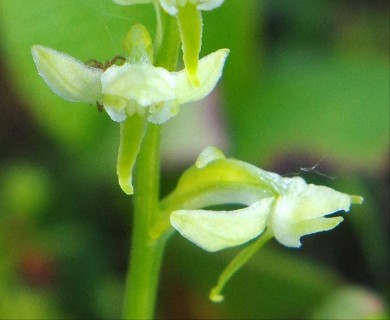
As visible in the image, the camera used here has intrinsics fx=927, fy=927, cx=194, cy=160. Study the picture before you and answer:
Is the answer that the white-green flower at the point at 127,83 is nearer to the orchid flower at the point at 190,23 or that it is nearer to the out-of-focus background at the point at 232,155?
the orchid flower at the point at 190,23

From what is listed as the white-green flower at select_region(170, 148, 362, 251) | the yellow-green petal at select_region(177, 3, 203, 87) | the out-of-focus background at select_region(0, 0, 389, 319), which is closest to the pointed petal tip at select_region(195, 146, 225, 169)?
the white-green flower at select_region(170, 148, 362, 251)

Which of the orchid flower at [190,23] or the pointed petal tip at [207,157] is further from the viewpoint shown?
the pointed petal tip at [207,157]

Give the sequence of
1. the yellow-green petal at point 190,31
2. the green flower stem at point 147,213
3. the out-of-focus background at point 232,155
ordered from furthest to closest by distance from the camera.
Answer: the out-of-focus background at point 232,155 → the green flower stem at point 147,213 → the yellow-green petal at point 190,31

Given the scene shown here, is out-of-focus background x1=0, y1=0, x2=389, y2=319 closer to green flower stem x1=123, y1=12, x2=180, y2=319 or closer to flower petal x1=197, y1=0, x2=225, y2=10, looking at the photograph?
green flower stem x1=123, y1=12, x2=180, y2=319

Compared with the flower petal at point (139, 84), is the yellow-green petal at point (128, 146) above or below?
A: below

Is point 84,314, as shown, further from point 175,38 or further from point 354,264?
point 175,38

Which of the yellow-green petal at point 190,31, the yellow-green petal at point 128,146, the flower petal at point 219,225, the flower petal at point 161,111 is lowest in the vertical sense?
the flower petal at point 219,225

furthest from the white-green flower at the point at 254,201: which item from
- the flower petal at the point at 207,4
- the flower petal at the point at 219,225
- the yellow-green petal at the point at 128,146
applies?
the flower petal at the point at 207,4
